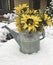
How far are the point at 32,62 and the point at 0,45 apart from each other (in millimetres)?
352

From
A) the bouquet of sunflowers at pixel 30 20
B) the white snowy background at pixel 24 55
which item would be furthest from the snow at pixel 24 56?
the bouquet of sunflowers at pixel 30 20

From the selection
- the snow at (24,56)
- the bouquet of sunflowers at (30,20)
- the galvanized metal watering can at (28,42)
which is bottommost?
the snow at (24,56)

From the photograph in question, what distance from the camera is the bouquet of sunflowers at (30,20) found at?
1.25 meters

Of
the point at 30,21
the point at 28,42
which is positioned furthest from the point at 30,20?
the point at 28,42

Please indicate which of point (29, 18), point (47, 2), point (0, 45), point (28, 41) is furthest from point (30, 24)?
point (47, 2)

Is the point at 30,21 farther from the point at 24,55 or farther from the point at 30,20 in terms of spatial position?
the point at 24,55

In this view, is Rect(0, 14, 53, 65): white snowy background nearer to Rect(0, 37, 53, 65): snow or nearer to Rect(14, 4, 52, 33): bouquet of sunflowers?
Rect(0, 37, 53, 65): snow

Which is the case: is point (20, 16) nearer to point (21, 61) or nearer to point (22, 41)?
point (22, 41)


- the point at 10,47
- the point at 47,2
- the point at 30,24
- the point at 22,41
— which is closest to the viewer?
the point at 30,24

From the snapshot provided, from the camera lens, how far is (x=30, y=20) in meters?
1.25

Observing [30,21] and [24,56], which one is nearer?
[30,21]

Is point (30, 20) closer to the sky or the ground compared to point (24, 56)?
closer to the sky

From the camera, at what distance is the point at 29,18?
4.10ft

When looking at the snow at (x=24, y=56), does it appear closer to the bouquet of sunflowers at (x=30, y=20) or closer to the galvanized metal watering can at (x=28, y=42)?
the galvanized metal watering can at (x=28, y=42)
